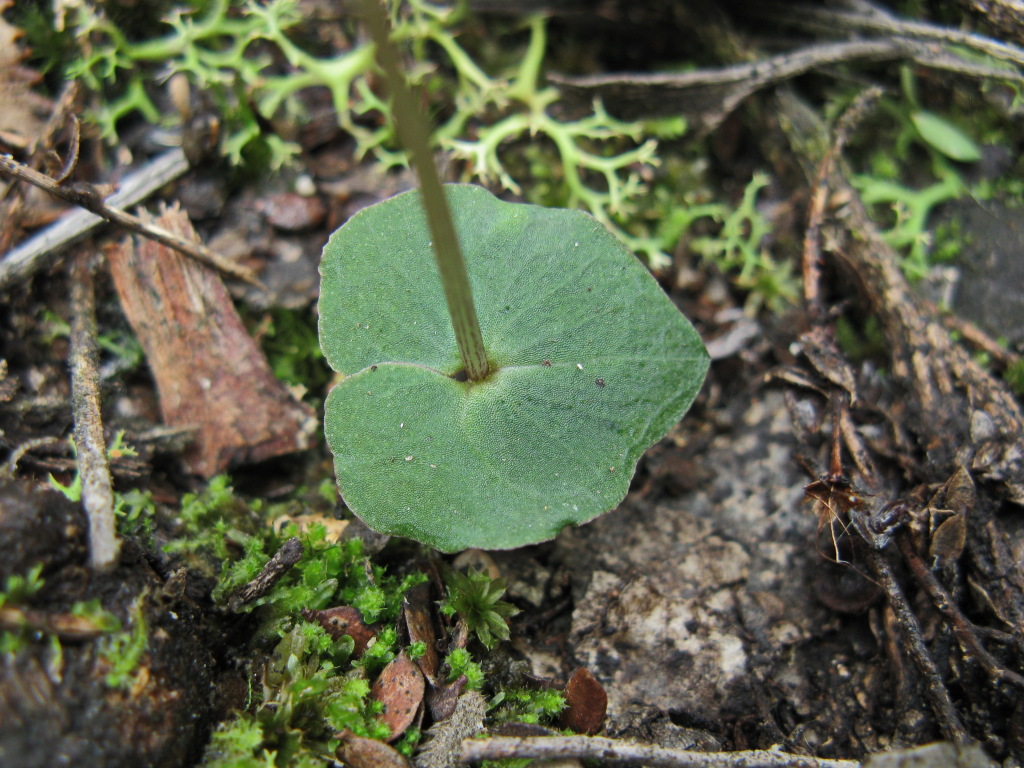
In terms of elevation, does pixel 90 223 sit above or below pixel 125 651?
above

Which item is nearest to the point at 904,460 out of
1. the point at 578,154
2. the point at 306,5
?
the point at 578,154

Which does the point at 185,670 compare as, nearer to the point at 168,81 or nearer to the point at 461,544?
the point at 461,544

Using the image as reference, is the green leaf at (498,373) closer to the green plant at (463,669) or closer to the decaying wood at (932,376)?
the green plant at (463,669)

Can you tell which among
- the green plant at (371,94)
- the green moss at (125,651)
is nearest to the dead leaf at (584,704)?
the green moss at (125,651)

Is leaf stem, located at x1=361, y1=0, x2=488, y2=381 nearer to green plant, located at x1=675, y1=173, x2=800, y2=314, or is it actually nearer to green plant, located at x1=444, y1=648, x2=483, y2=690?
green plant, located at x1=444, y1=648, x2=483, y2=690

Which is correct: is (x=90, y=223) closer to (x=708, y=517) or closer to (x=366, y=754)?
(x=366, y=754)

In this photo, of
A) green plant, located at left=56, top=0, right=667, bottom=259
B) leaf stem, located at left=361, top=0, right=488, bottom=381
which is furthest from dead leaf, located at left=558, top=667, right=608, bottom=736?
green plant, located at left=56, top=0, right=667, bottom=259

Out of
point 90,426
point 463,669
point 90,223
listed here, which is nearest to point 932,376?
point 463,669

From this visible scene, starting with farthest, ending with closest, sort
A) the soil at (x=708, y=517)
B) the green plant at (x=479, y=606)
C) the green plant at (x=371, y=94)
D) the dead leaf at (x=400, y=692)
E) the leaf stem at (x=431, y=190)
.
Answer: the green plant at (x=371, y=94) < the green plant at (x=479, y=606) < the dead leaf at (x=400, y=692) < the soil at (x=708, y=517) < the leaf stem at (x=431, y=190)
